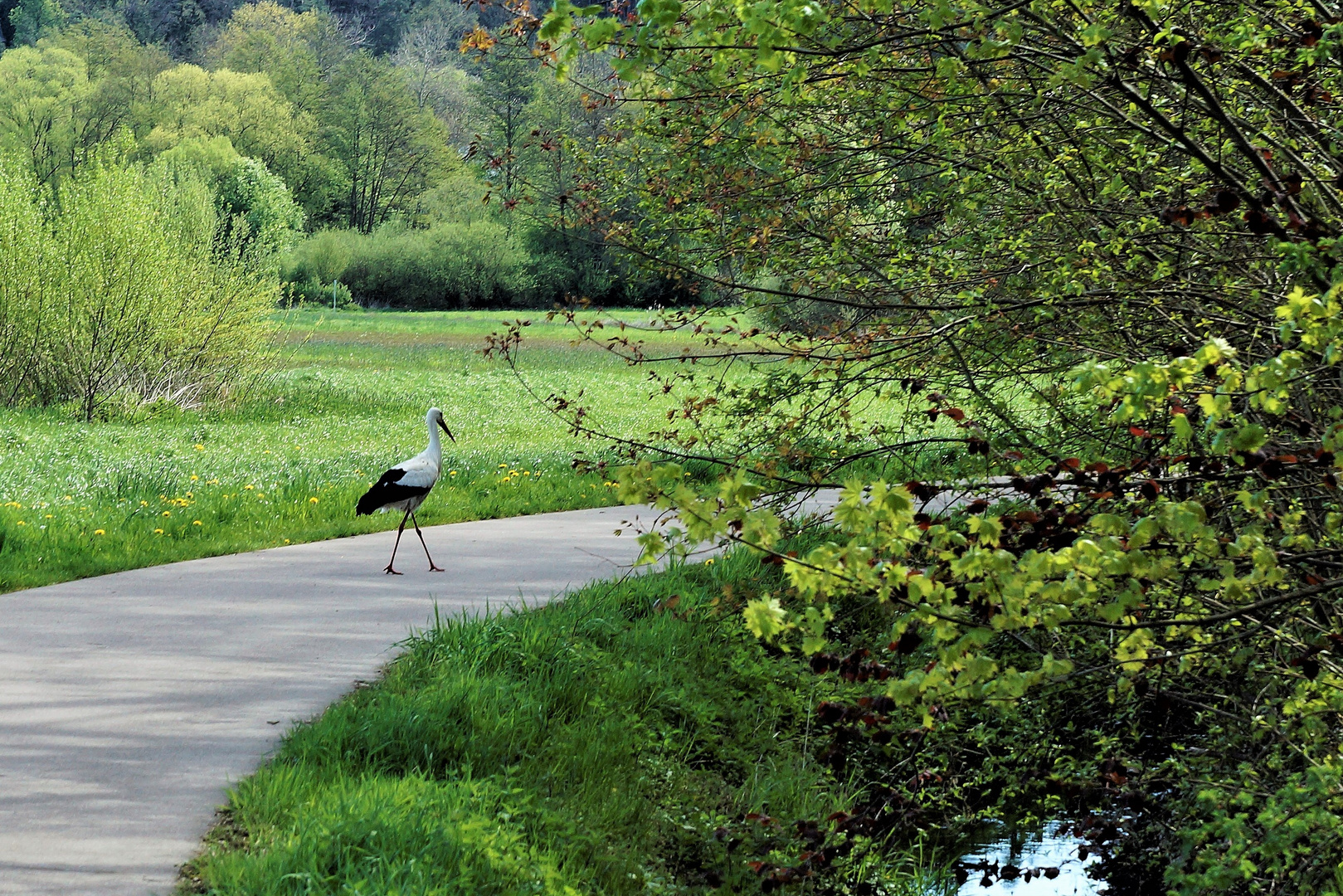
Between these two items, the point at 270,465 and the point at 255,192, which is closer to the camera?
the point at 270,465

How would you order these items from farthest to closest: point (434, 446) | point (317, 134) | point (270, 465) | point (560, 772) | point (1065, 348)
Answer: point (317, 134) < point (270, 465) < point (434, 446) < point (1065, 348) < point (560, 772)

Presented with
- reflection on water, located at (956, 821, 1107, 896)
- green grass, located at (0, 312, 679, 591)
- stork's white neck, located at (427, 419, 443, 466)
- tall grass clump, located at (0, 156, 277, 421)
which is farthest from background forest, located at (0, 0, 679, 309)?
reflection on water, located at (956, 821, 1107, 896)

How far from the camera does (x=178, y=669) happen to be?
6.18 metres

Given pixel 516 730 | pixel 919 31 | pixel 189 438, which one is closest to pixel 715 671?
pixel 516 730

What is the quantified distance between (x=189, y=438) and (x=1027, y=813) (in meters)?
13.8

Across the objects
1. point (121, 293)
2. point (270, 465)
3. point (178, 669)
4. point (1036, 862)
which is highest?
point (121, 293)

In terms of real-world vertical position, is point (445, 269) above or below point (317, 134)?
below

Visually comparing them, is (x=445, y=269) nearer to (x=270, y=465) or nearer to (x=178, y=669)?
(x=270, y=465)

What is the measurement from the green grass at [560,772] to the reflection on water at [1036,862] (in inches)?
12.7

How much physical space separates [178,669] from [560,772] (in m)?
1.99

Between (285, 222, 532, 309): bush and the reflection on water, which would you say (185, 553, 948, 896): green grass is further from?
(285, 222, 532, 309): bush

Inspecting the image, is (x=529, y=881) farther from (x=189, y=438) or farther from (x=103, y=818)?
(x=189, y=438)

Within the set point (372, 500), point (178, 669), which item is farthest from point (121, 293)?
point (178, 669)

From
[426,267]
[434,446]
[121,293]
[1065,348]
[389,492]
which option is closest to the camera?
[1065,348]
